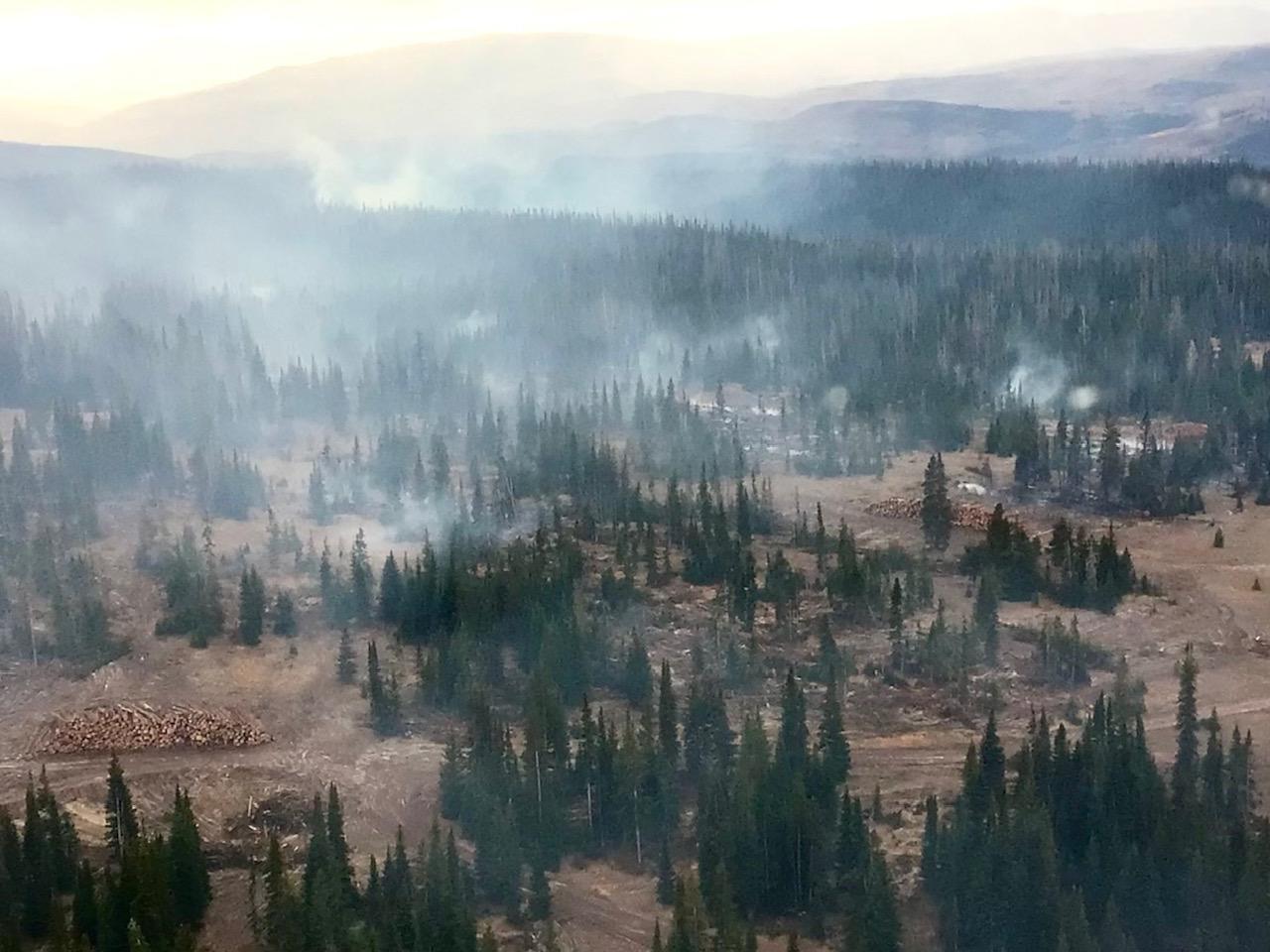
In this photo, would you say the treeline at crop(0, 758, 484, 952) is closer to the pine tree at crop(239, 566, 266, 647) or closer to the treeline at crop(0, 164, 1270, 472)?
the pine tree at crop(239, 566, 266, 647)

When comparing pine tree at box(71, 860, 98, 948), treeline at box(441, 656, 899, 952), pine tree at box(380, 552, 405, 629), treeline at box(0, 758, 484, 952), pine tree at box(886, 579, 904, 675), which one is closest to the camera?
treeline at box(0, 758, 484, 952)

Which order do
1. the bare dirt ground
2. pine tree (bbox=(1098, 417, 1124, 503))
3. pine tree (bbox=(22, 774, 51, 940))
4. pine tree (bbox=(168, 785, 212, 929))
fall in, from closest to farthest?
1. pine tree (bbox=(22, 774, 51, 940))
2. pine tree (bbox=(168, 785, 212, 929))
3. the bare dirt ground
4. pine tree (bbox=(1098, 417, 1124, 503))

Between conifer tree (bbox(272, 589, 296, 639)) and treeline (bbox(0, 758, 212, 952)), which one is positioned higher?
conifer tree (bbox(272, 589, 296, 639))

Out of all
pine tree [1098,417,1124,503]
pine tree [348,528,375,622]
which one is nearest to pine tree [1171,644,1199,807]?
pine tree [348,528,375,622]

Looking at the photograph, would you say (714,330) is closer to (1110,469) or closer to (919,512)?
(1110,469)

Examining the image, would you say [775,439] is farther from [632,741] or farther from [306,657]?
[632,741]

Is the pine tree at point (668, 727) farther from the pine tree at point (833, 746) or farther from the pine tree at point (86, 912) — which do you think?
the pine tree at point (86, 912)

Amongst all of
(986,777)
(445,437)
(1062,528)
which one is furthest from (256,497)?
(986,777)
